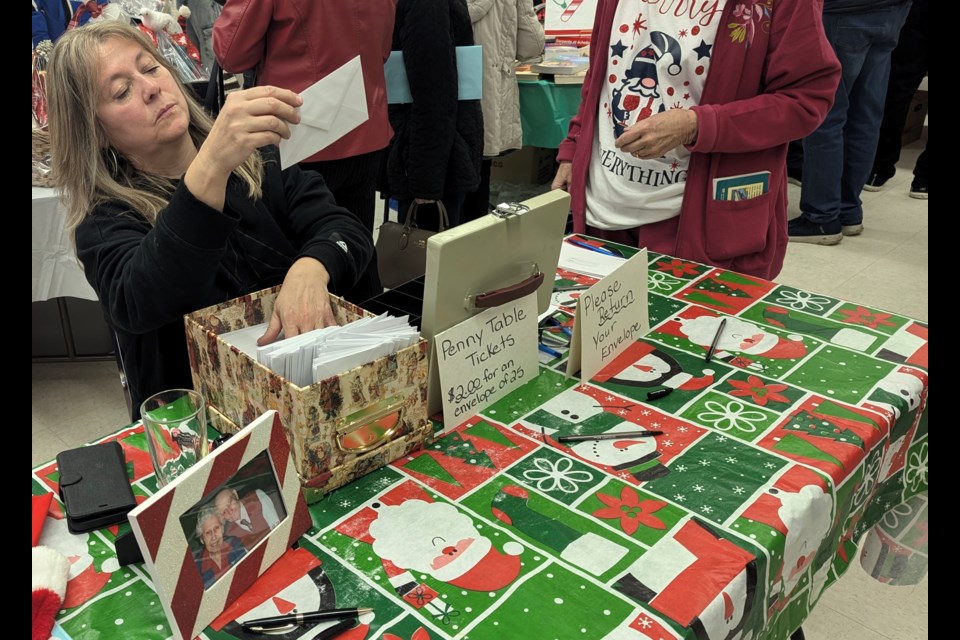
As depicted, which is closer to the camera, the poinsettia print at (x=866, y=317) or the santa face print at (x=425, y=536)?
the santa face print at (x=425, y=536)

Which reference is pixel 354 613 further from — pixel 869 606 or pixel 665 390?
pixel 869 606

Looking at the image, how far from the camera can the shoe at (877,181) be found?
4.89m

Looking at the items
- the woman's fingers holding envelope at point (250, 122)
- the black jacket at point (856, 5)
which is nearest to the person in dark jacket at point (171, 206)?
the woman's fingers holding envelope at point (250, 122)

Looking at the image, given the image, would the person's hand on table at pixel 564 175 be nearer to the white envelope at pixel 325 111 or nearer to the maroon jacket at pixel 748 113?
the maroon jacket at pixel 748 113

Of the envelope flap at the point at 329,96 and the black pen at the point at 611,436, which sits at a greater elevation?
the envelope flap at the point at 329,96

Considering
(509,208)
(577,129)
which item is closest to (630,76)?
(577,129)

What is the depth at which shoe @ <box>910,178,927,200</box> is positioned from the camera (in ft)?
15.6

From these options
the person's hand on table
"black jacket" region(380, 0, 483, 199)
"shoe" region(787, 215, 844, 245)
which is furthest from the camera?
"shoe" region(787, 215, 844, 245)

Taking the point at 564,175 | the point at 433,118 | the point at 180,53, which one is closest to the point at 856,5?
the point at 433,118

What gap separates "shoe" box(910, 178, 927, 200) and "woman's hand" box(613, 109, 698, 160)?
→ 153 inches

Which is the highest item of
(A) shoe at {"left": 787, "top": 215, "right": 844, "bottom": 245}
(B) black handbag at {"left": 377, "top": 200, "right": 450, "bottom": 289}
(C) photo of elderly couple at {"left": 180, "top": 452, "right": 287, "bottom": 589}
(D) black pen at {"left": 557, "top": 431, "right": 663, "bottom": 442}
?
(C) photo of elderly couple at {"left": 180, "top": 452, "right": 287, "bottom": 589}

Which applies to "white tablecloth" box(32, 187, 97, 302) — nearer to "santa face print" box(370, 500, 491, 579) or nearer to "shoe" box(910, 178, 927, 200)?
"santa face print" box(370, 500, 491, 579)

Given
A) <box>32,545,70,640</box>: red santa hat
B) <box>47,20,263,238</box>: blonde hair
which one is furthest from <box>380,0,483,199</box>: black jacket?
<box>32,545,70,640</box>: red santa hat
